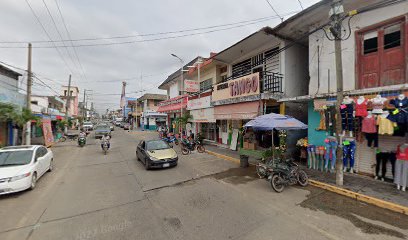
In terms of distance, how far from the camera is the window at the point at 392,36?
21.5 feet

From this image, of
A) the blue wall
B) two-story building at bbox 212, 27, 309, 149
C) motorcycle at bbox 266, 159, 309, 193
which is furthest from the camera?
two-story building at bbox 212, 27, 309, 149

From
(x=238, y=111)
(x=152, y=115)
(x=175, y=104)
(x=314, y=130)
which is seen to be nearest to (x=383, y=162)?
(x=314, y=130)

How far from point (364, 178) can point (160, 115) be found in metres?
37.4

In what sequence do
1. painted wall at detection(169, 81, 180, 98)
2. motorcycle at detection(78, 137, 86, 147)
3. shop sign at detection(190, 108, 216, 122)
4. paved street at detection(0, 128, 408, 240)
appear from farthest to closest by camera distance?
painted wall at detection(169, 81, 180, 98)
motorcycle at detection(78, 137, 86, 147)
shop sign at detection(190, 108, 216, 122)
paved street at detection(0, 128, 408, 240)

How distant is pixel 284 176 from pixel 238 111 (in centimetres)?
593

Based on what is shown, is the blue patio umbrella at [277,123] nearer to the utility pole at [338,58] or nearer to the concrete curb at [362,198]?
the utility pole at [338,58]

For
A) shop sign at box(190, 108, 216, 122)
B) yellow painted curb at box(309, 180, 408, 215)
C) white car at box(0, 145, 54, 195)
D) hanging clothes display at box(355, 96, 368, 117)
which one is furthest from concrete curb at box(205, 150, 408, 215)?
white car at box(0, 145, 54, 195)

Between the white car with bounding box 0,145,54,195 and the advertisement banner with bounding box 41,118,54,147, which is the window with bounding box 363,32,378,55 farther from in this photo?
the advertisement banner with bounding box 41,118,54,147

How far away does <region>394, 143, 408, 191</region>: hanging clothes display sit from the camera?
5.86 metres

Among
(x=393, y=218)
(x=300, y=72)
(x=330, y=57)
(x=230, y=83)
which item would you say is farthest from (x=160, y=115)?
(x=393, y=218)

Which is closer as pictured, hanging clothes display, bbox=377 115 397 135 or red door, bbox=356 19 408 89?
hanging clothes display, bbox=377 115 397 135

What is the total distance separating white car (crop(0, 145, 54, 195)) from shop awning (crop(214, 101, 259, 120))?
999 cm

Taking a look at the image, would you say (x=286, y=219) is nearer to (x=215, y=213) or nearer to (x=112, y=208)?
(x=215, y=213)

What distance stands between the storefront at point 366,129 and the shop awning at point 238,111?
10.2ft
